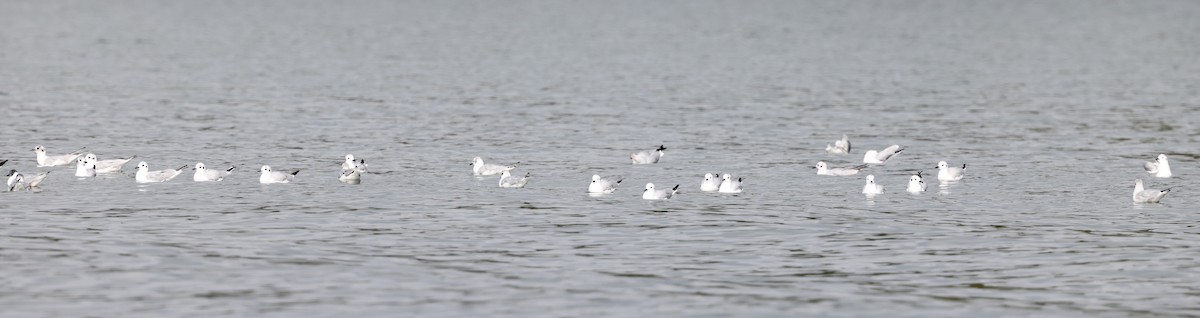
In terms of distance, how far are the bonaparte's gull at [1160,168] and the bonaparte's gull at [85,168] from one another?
21689 millimetres

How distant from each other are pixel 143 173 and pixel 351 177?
404 centimetres

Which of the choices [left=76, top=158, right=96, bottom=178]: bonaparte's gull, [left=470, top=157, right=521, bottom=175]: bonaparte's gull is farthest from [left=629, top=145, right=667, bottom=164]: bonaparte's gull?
[left=76, top=158, right=96, bottom=178]: bonaparte's gull

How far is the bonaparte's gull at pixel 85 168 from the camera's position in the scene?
119ft

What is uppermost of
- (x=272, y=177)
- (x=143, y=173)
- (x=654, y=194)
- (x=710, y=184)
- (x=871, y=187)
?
(x=143, y=173)

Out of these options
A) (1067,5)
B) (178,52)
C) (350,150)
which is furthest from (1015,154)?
(1067,5)

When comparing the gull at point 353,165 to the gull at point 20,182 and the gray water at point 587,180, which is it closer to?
the gray water at point 587,180

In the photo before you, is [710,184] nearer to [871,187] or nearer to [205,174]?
[871,187]

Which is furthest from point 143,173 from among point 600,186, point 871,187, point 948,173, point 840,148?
point 840,148

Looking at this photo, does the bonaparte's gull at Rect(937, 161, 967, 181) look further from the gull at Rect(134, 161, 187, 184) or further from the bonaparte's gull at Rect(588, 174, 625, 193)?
the gull at Rect(134, 161, 187, 184)

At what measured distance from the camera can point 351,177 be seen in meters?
35.2

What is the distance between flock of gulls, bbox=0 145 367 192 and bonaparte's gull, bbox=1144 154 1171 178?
16323 millimetres

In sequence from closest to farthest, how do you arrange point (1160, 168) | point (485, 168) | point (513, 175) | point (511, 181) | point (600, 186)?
point (600, 186), point (511, 181), point (1160, 168), point (485, 168), point (513, 175)

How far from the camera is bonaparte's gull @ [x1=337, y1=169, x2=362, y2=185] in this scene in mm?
35194

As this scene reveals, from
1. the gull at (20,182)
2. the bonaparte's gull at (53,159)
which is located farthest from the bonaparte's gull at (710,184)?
the bonaparte's gull at (53,159)
